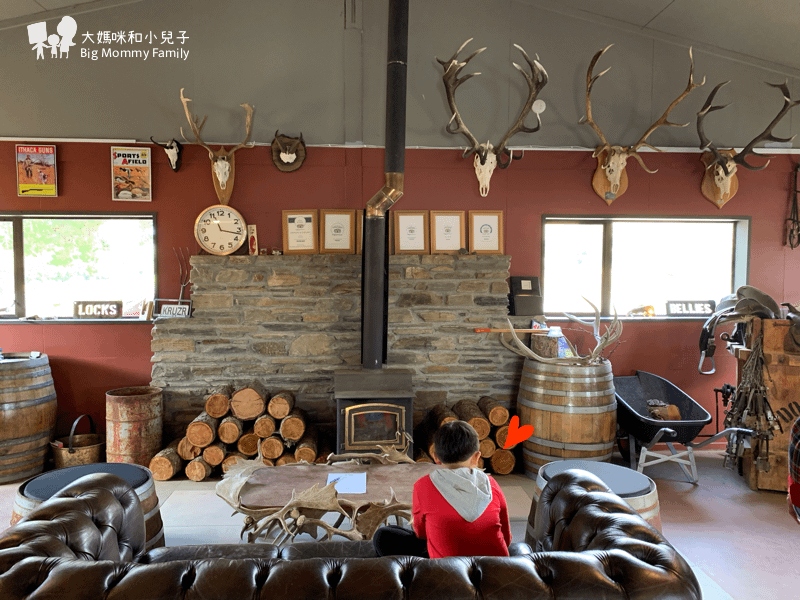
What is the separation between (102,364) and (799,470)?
496 centimetres

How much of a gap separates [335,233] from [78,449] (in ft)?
9.10

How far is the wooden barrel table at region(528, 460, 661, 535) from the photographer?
7.53 feet

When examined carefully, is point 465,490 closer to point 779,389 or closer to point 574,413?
point 574,413

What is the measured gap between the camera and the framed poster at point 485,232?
4.96 m

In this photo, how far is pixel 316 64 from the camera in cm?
482

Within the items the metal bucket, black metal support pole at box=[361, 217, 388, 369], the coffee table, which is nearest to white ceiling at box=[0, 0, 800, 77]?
black metal support pole at box=[361, 217, 388, 369]

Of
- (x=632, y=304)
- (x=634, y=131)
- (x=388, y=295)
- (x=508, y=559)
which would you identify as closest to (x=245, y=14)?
(x=388, y=295)

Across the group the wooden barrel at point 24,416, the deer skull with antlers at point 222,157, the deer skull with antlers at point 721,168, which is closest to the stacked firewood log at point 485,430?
the deer skull with antlers at point 222,157

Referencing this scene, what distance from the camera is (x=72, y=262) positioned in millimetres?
4844

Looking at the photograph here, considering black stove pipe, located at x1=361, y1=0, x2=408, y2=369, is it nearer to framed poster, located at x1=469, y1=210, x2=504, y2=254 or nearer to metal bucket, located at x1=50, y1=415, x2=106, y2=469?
framed poster, located at x1=469, y1=210, x2=504, y2=254

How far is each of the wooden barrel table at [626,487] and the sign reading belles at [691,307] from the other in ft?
10.5

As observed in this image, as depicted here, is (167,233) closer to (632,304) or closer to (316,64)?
(316,64)

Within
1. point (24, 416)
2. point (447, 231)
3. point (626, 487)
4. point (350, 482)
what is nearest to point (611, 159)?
point (447, 231)

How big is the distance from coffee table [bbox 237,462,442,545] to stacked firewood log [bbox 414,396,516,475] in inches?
59.0
